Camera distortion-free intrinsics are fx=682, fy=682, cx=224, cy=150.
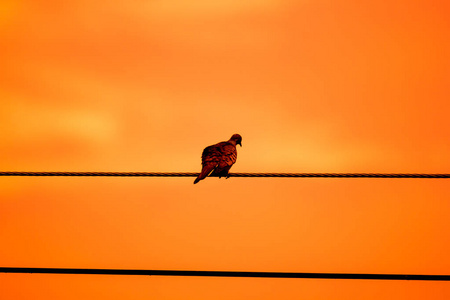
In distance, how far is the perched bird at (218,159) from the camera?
11.0m

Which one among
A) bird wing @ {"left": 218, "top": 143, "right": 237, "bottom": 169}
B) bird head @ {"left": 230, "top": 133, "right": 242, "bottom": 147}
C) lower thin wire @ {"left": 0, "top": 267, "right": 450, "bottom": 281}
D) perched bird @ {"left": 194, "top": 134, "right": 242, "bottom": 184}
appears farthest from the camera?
bird head @ {"left": 230, "top": 133, "right": 242, "bottom": 147}

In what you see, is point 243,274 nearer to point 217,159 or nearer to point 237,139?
point 217,159

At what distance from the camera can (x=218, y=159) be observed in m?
11.3


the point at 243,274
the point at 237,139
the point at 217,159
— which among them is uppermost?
the point at 237,139

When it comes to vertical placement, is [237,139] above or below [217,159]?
above

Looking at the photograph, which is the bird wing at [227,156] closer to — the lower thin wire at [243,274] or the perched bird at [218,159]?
the perched bird at [218,159]

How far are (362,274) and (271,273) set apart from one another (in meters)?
0.75

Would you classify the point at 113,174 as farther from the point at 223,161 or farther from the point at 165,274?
the point at 223,161

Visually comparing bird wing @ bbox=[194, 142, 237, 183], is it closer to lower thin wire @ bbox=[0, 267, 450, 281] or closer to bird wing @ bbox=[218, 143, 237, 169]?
bird wing @ bbox=[218, 143, 237, 169]

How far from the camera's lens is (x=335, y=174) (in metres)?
6.80

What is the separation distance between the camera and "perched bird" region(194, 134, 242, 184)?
11005mm

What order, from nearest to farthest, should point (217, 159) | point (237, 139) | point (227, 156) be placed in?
point (217, 159) < point (227, 156) < point (237, 139)

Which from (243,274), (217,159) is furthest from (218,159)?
(243,274)

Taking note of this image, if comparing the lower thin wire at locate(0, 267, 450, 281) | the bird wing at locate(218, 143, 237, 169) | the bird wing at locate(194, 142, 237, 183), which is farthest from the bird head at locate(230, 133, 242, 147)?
the lower thin wire at locate(0, 267, 450, 281)
